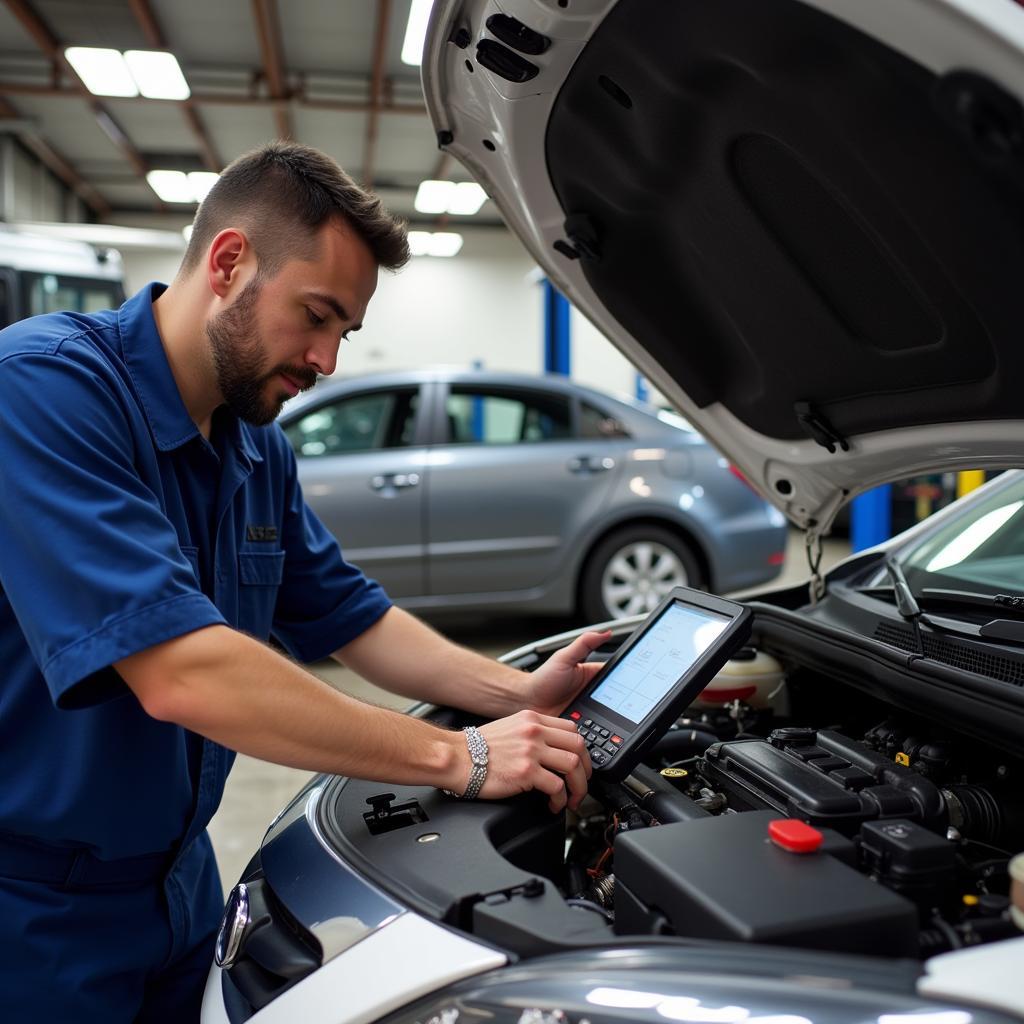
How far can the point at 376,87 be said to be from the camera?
8711mm

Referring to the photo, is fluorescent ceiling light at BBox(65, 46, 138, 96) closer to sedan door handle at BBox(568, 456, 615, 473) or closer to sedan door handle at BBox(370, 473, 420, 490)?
sedan door handle at BBox(370, 473, 420, 490)

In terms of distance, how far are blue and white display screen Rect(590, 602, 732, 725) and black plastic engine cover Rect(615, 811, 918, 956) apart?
1.00 ft

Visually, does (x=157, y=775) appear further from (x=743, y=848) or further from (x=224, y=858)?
(x=224, y=858)

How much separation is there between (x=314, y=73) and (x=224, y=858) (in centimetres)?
776

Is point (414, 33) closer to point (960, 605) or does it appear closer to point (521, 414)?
point (521, 414)

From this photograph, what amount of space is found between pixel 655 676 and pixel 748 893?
49 cm

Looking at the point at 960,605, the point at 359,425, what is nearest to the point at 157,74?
the point at 359,425

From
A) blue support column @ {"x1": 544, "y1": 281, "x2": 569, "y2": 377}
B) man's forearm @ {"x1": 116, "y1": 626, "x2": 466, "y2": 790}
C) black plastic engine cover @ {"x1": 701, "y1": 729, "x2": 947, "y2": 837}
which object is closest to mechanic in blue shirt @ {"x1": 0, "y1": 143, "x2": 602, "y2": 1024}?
man's forearm @ {"x1": 116, "y1": 626, "x2": 466, "y2": 790}

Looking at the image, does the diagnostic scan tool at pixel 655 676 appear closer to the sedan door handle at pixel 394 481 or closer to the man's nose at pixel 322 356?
the man's nose at pixel 322 356

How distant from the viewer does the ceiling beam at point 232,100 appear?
337 inches

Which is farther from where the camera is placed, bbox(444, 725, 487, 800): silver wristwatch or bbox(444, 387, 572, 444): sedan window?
bbox(444, 387, 572, 444): sedan window

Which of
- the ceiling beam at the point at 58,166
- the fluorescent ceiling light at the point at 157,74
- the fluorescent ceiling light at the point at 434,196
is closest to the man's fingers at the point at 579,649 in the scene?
the fluorescent ceiling light at the point at 157,74

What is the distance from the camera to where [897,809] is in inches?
43.1

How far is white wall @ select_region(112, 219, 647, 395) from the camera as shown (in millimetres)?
14688
